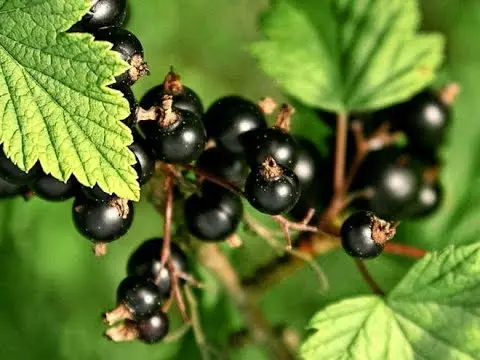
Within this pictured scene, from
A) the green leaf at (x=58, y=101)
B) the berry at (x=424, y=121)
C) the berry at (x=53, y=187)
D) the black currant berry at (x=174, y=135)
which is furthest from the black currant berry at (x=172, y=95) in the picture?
the berry at (x=424, y=121)

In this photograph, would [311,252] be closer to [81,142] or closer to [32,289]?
[81,142]

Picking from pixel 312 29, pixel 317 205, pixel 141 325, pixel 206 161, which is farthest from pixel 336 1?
pixel 141 325

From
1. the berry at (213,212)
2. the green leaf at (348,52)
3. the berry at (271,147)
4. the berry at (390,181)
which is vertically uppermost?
the green leaf at (348,52)

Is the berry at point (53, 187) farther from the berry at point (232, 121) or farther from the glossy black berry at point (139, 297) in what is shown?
the berry at point (232, 121)

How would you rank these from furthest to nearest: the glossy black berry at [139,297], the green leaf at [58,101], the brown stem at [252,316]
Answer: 1. the brown stem at [252,316]
2. the glossy black berry at [139,297]
3. the green leaf at [58,101]

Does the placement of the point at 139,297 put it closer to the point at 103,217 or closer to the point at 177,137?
Result: the point at 103,217

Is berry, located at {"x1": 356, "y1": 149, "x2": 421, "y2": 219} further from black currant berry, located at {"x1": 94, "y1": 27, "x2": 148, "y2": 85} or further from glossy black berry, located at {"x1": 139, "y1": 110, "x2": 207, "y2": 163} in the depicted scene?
black currant berry, located at {"x1": 94, "y1": 27, "x2": 148, "y2": 85}
